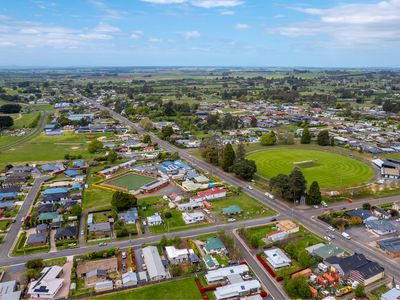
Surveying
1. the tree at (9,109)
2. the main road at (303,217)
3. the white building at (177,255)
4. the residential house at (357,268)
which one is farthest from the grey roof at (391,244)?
the tree at (9,109)

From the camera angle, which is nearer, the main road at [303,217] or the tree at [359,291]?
the tree at [359,291]

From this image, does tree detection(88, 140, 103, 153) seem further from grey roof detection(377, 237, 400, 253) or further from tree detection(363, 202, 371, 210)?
grey roof detection(377, 237, 400, 253)

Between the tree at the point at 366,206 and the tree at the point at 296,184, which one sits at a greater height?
the tree at the point at 296,184

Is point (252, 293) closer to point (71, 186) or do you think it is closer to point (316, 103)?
point (71, 186)

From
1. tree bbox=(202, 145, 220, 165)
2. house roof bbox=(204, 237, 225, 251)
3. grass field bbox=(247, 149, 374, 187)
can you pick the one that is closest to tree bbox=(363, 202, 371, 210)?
grass field bbox=(247, 149, 374, 187)

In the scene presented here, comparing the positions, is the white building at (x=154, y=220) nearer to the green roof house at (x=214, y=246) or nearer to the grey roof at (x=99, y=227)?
the grey roof at (x=99, y=227)

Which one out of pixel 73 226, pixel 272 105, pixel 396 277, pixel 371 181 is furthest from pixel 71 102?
pixel 396 277
